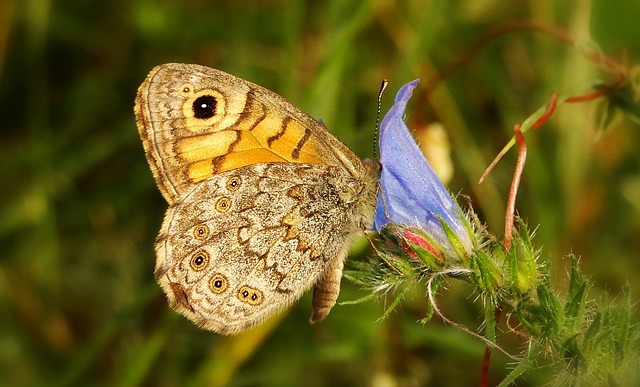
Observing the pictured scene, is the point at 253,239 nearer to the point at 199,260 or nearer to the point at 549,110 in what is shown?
the point at 199,260

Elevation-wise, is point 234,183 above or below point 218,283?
above

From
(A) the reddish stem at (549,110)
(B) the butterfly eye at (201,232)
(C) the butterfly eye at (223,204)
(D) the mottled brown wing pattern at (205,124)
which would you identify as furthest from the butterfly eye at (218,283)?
(A) the reddish stem at (549,110)

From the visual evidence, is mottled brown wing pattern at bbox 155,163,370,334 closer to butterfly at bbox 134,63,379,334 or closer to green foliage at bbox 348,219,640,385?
butterfly at bbox 134,63,379,334

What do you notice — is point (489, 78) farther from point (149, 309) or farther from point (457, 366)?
point (149, 309)

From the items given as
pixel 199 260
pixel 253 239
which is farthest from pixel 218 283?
pixel 253 239

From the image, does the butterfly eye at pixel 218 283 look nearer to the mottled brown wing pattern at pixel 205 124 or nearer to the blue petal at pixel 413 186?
the mottled brown wing pattern at pixel 205 124

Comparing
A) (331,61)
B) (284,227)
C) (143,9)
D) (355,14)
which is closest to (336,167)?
(284,227)

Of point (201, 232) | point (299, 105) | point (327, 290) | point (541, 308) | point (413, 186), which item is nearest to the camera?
point (541, 308)
